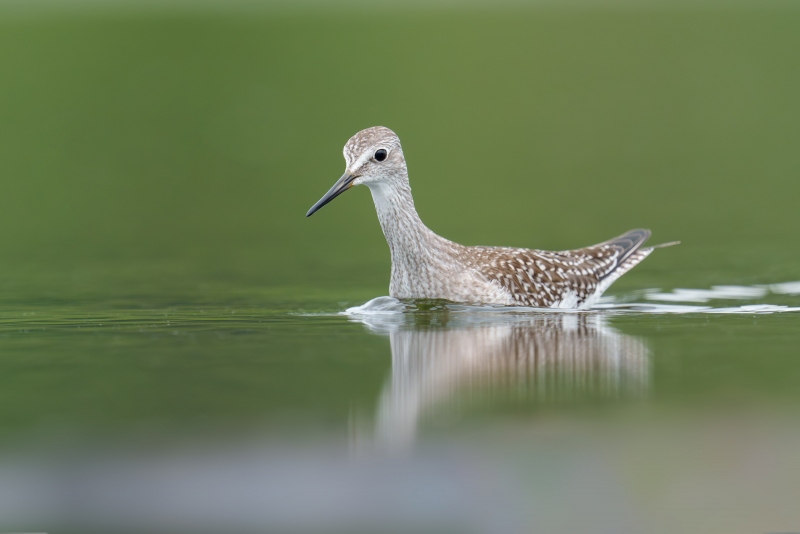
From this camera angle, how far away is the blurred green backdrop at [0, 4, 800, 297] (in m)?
16.2

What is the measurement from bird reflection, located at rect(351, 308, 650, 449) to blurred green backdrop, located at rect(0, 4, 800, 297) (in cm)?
293

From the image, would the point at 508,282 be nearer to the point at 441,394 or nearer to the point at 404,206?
the point at 404,206

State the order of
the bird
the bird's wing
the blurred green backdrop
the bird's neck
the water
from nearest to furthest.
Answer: the water < the bird < the bird's neck < the bird's wing < the blurred green backdrop

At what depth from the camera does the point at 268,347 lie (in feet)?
33.0

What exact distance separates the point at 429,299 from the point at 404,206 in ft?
3.14

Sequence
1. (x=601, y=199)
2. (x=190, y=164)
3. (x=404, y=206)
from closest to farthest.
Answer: (x=404, y=206) < (x=601, y=199) < (x=190, y=164)

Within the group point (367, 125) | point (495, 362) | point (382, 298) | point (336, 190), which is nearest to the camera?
point (495, 362)

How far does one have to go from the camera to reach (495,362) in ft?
30.2

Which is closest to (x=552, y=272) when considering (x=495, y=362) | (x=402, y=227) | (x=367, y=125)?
(x=402, y=227)

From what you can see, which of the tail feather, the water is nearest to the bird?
the water

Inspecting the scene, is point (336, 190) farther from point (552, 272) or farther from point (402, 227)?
point (552, 272)

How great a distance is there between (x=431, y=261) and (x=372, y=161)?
1210mm

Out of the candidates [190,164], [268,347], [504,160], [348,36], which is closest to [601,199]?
[504,160]

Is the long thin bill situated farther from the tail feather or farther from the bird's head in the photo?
the tail feather
